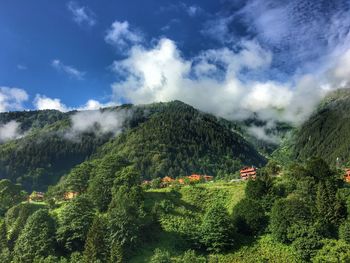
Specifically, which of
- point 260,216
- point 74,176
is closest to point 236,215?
point 260,216

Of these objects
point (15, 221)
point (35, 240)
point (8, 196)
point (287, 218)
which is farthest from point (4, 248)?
point (287, 218)

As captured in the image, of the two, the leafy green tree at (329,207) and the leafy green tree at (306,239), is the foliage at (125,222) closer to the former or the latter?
the leafy green tree at (306,239)

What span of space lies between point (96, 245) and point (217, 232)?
81.0ft

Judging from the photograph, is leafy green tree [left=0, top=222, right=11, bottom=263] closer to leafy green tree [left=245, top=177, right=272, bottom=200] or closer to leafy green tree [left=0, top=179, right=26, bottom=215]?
leafy green tree [left=0, top=179, right=26, bottom=215]

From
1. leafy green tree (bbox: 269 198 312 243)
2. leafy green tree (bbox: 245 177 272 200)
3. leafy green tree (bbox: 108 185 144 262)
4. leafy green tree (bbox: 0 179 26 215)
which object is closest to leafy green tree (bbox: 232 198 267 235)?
leafy green tree (bbox: 269 198 312 243)

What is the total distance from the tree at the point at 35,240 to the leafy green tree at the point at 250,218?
134ft

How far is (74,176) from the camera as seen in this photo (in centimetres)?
12744

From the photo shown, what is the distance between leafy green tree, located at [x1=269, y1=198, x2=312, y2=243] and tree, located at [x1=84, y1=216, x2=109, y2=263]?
34805mm

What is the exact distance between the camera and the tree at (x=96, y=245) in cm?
8000

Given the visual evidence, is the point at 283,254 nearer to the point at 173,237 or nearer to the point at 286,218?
the point at 286,218

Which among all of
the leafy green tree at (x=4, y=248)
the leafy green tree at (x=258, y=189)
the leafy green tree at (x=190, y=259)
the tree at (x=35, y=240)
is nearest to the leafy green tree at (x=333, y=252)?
the leafy green tree at (x=190, y=259)

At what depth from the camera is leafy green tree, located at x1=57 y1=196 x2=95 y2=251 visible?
3506 inches

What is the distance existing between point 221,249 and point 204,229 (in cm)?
541

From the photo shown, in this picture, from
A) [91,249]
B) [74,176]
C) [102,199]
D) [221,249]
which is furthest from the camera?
[74,176]
